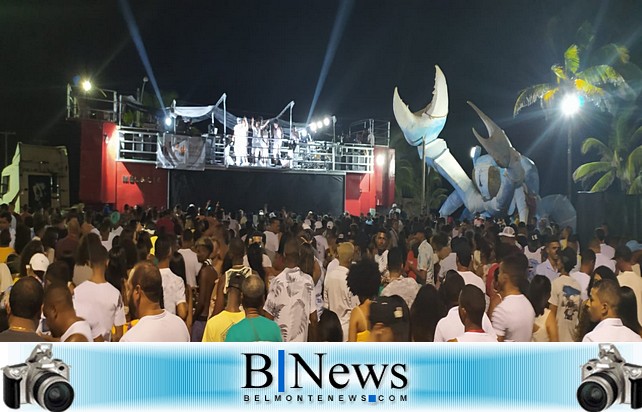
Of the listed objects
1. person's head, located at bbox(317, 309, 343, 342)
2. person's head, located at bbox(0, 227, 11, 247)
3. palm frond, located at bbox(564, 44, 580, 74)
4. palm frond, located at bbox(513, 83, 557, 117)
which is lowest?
person's head, located at bbox(317, 309, 343, 342)

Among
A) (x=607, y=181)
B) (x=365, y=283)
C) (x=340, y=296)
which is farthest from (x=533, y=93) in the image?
(x=365, y=283)

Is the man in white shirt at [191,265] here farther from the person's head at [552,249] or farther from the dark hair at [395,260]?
the person's head at [552,249]

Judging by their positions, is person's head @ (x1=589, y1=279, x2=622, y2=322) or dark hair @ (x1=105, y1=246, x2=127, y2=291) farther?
dark hair @ (x1=105, y1=246, x2=127, y2=291)

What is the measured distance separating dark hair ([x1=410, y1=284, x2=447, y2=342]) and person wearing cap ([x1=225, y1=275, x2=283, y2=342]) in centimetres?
114

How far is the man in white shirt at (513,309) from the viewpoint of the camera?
15.5 ft

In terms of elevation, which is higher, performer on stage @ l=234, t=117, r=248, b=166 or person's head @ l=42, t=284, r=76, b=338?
performer on stage @ l=234, t=117, r=248, b=166

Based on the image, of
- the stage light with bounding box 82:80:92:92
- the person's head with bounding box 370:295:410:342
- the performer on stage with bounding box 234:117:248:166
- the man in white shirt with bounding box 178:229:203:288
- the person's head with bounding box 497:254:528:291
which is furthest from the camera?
the performer on stage with bounding box 234:117:248:166

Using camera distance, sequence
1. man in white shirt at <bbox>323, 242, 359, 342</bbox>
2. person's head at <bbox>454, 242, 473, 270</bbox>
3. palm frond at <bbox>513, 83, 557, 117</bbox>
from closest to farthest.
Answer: man in white shirt at <bbox>323, 242, 359, 342</bbox> → person's head at <bbox>454, 242, 473, 270</bbox> → palm frond at <bbox>513, 83, 557, 117</bbox>

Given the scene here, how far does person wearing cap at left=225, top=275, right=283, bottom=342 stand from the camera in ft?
13.9

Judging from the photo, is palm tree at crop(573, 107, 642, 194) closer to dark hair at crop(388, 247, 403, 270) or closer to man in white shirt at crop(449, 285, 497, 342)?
dark hair at crop(388, 247, 403, 270)

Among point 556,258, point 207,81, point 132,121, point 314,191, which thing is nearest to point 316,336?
point 556,258

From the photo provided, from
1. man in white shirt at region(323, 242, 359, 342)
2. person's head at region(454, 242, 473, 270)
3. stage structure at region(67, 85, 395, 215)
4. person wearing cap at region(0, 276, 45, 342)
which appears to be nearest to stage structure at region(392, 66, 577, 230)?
stage structure at region(67, 85, 395, 215)

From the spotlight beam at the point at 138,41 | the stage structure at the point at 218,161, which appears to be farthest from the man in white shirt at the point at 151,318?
the spotlight beam at the point at 138,41

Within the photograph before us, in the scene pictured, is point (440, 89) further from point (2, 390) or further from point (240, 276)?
point (2, 390)
